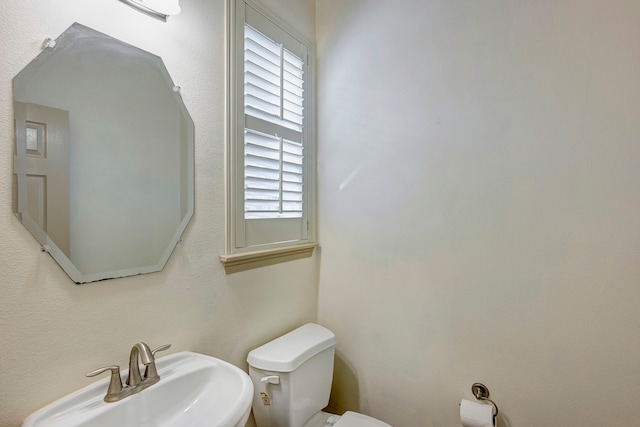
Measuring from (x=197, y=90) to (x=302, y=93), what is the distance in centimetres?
65

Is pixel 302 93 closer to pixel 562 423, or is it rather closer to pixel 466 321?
pixel 466 321

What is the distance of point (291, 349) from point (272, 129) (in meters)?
1.00

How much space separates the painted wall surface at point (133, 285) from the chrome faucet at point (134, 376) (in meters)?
0.07

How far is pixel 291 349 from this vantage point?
1.30 m

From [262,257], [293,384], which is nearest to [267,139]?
[262,257]

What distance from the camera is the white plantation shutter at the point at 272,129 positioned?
4.44 feet

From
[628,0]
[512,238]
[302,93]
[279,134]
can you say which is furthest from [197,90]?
[628,0]

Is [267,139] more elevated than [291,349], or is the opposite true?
[267,139]

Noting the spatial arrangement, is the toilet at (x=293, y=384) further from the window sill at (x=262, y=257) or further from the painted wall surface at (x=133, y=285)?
the window sill at (x=262, y=257)

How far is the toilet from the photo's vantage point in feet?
4.01

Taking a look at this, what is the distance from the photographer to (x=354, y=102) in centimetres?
162

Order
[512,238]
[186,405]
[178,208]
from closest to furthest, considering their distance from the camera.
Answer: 1. [186,405]
2. [178,208]
3. [512,238]

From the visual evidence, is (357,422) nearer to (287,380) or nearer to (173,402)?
(287,380)

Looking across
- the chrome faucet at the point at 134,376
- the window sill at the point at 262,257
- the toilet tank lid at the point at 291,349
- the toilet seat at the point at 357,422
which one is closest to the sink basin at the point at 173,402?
the chrome faucet at the point at 134,376
